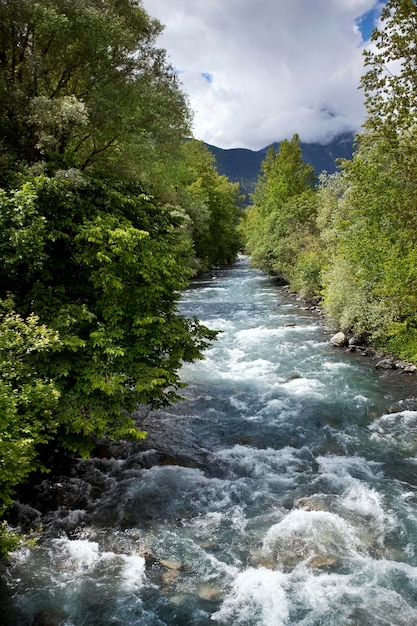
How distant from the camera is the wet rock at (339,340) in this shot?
23359 millimetres

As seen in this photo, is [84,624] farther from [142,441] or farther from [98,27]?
[98,27]

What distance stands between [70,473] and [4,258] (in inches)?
250

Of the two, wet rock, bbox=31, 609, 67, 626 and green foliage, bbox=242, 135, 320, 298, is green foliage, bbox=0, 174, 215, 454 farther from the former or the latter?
green foliage, bbox=242, 135, 320, 298

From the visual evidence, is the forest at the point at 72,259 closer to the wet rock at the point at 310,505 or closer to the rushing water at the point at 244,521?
the rushing water at the point at 244,521

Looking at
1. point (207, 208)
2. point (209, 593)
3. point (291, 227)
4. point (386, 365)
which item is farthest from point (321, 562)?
point (207, 208)

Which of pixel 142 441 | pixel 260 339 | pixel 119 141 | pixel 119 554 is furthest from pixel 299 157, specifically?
pixel 119 554

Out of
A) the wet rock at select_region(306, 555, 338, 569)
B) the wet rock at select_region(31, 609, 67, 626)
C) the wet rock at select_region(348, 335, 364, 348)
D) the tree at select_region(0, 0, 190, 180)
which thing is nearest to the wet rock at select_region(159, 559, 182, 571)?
the wet rock at select_region(31, 609, 67, 626)

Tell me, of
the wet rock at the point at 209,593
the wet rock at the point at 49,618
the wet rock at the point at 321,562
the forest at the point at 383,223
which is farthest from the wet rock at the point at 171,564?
the forest at the point at 383,223

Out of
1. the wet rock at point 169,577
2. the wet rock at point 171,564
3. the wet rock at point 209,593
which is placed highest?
the wet rock at point 171,564

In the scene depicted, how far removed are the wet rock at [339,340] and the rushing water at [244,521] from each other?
561 centimetres

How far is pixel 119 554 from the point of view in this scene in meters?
8.83

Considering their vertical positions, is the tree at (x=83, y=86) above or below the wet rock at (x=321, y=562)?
above

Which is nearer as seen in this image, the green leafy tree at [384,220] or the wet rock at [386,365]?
the green leafy tree at [384,220]

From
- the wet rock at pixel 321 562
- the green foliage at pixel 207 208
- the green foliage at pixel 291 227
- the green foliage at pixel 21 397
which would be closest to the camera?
the green foliage at pixel 21 397
